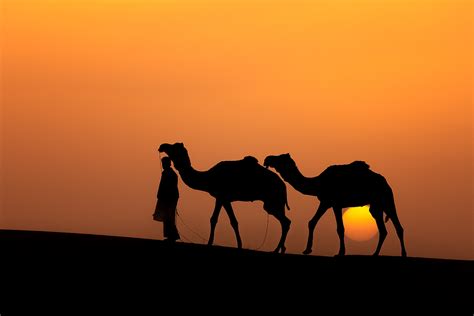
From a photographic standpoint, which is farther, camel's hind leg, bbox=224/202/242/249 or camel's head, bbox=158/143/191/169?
camel's head, bbox=158/143/191/169

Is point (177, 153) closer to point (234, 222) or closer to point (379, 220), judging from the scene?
point (234, 222)

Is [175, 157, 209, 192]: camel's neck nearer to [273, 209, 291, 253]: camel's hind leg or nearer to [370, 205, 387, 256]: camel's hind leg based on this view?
[273, 209, 291, 253]: camel's hind leg

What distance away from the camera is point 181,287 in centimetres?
1727

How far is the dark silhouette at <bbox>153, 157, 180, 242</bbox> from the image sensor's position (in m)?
20.3

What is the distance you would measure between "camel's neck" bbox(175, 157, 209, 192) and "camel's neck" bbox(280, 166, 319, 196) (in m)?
1.87

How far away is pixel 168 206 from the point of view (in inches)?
798

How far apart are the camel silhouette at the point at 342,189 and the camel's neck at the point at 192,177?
1490mm

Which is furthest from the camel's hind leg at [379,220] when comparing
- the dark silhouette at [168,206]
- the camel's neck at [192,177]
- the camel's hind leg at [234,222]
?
the dark silhouette at [168,206]

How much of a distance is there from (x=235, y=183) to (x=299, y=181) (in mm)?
→ 1558

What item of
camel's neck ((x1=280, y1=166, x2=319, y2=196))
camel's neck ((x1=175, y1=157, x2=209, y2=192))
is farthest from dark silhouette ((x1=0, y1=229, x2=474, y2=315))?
camel's neck ((x1=280, y1=166, x2=319, y2=196))

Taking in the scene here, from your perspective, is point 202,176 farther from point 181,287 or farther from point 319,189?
point 181,287

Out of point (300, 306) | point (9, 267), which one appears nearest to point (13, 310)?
point (9, 267)

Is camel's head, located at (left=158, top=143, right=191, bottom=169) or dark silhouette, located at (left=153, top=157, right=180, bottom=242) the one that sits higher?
camel's head, located at (left=158, top=143, right=191, bottom=169)

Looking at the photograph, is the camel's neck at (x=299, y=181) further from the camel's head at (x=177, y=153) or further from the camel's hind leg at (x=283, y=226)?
the camel's head at (x=177, y=153)
